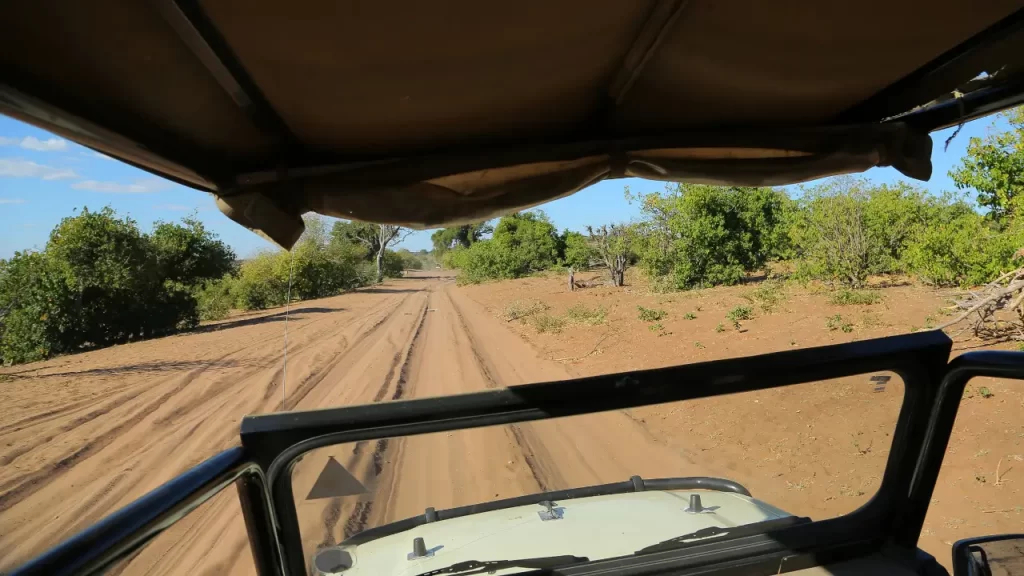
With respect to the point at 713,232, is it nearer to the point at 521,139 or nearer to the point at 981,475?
the point at 981,475

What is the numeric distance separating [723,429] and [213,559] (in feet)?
11.8

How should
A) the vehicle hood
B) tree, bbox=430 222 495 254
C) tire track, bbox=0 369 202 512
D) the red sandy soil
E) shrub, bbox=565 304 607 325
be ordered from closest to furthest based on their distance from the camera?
the vehicle hood
the red sandy soil
tire track, bbox=0 369 202 512
shrub, bbox=565 304 607 325
tree, bbox=430 222 495 254

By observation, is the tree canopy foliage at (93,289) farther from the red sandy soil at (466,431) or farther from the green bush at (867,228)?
the green bush at (867,228)

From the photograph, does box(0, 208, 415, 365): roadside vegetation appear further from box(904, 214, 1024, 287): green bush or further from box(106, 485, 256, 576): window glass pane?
box(904, 214, 1024, 287): green bush

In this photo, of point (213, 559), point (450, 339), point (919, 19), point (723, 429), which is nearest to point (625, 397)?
point (919, 19)

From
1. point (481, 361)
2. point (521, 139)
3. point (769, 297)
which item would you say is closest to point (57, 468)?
point (481, 361)

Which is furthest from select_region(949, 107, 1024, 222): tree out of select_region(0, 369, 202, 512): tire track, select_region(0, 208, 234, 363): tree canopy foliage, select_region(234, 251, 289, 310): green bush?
select_region(234, 251, 289, 310): green bush

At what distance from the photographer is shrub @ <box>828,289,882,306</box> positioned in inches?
470

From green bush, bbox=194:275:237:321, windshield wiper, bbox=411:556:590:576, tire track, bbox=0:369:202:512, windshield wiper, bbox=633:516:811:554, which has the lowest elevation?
tire track, bbox=0:369:202:512

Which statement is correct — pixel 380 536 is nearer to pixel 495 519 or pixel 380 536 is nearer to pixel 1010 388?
pixel 495 519

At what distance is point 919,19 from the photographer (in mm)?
1486

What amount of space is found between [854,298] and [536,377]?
685cm

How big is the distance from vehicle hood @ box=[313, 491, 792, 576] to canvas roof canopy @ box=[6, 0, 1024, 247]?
1029 mm

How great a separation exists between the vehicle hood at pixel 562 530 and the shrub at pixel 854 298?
11.2 meters
